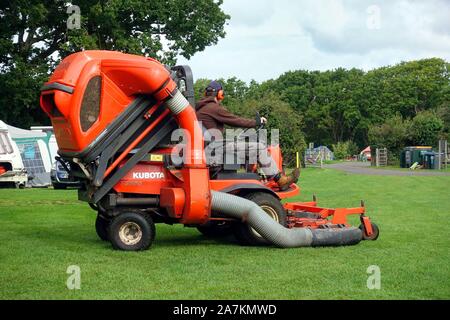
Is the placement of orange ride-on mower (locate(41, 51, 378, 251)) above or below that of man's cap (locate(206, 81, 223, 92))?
below

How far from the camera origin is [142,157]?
10062mm

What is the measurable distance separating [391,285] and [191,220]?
357 centimetres

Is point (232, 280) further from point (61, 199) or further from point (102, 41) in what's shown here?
point (102, 41)

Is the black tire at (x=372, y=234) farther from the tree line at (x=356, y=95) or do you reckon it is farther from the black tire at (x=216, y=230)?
the tree line at (x=356, y=95)

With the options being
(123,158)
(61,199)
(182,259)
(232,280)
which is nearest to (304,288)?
(232,280)

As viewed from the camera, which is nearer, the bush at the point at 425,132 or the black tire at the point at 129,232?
the black tire at the point at 129,232

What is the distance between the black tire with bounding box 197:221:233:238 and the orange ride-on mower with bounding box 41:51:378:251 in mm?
674

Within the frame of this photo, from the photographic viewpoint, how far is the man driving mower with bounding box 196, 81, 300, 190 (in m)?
10.7

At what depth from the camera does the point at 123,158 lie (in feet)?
32.6

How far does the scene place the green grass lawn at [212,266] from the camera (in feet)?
Answer: 22.9

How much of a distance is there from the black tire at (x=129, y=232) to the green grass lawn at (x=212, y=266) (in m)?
0.18

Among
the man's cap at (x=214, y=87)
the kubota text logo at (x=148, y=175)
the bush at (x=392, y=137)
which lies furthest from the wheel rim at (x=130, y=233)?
the bush at (x=392, y=137)

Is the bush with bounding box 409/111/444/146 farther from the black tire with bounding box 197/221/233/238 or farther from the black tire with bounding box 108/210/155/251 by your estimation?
the black tire with bounding box 108/210/155/251

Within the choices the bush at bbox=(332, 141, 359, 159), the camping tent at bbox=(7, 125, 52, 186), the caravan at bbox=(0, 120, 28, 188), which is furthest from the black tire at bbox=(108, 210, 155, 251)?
the bush at bbox=(332, 141, 359, 159)
